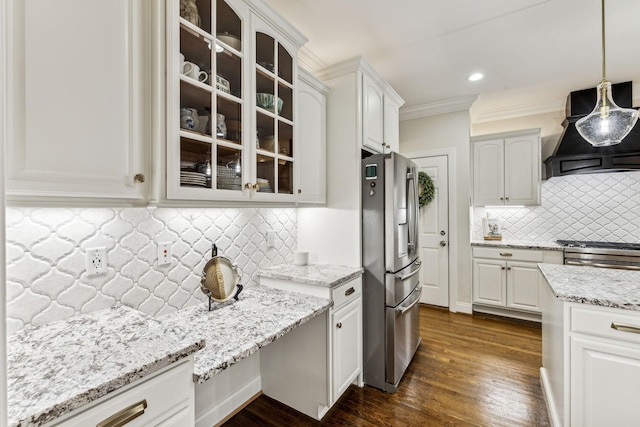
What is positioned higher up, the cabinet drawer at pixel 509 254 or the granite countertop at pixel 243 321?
the cabinet drawer at pixel 509 254

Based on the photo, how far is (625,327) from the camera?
1.29 meters

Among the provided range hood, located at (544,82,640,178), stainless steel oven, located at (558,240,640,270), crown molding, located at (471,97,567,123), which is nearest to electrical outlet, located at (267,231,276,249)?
stainless steel oven, located at (558,240,640,270)

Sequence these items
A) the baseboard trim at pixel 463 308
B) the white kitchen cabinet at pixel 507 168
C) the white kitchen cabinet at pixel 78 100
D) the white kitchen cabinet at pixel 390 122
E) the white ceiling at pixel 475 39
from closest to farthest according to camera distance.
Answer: the white kitchen cabinet at pixel 78 100, the white ceiling at pixel 475 39, the white kitchen cabinet at pixel 390 122, the white kitchen cabinet at pixel 507 168, the baseboard trim at pixel 463 308

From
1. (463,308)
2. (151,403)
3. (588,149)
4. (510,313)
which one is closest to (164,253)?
(151,403)

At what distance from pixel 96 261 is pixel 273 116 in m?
1.14

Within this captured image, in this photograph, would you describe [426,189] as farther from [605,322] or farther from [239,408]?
[239,408]

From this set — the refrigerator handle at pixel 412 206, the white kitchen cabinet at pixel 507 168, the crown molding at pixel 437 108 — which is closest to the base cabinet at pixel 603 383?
the refrigerator handle at pixel 412 206

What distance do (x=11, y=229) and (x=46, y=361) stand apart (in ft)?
1.71

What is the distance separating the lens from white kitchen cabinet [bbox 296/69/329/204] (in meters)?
2.01

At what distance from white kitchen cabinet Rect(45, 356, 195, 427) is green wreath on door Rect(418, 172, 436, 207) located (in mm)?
3383

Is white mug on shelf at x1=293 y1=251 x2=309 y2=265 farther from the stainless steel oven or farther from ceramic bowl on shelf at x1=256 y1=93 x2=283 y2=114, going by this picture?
the stainless steel oven

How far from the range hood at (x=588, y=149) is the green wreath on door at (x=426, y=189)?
4.45 feet

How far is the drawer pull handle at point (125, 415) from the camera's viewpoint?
75cm

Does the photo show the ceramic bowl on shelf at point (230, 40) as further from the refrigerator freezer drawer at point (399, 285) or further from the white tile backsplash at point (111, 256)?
the refrigerator freezer drawer at point (399, 285)
